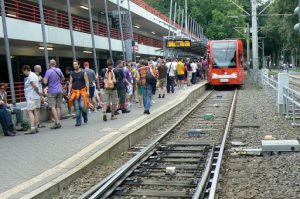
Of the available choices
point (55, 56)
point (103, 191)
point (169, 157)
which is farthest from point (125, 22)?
point (103, 191)

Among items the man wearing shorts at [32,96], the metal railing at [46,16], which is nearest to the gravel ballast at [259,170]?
the man wearing shorts at [32,96]

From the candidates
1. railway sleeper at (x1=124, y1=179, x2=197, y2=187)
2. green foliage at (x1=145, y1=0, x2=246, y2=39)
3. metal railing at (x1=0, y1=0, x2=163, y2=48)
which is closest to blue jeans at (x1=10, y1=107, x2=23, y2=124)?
railway sleeper at (x1=124, y1=179, x2=197, y2=187)

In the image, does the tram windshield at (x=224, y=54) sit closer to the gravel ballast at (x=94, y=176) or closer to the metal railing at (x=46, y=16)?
the metal railing at (x=46, y=16)

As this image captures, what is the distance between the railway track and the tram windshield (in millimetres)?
19938

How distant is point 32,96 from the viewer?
503 inches

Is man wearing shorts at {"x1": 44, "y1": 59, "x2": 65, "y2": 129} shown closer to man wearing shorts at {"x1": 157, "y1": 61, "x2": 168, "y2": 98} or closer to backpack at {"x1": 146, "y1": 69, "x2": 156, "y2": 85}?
backpack at {"x1": 146, "y1": 69, "x2": 156, "y2": 85}

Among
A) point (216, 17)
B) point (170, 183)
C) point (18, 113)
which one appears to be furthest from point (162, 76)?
point (216, 17)

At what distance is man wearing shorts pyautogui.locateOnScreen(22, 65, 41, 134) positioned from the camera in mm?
12672

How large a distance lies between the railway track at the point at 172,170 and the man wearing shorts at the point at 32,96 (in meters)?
3.11

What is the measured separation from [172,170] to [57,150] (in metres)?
2.47

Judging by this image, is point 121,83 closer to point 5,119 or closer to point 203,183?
point 5,119

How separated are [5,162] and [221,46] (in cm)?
2606

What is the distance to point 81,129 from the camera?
13.2m

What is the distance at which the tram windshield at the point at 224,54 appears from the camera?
33562 millimetres
